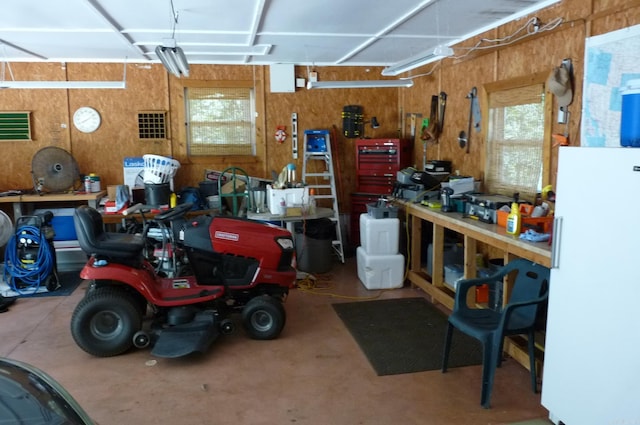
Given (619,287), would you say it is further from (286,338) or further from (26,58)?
(26,58)

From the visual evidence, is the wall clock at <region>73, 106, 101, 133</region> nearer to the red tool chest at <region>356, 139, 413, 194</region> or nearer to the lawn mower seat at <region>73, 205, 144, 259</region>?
the lawn mower seat at <region>73, 205, 144, 259</region>

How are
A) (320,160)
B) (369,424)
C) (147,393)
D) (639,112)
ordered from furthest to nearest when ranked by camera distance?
(320,160) → (147,393) → (369,424) → (639,112)

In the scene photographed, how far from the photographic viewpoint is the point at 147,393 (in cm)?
317

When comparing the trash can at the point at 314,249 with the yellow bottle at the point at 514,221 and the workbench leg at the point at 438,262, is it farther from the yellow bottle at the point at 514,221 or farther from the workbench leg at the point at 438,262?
the yellow bottle at the point at 514,221

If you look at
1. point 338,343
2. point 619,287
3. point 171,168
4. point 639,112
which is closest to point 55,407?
point 619,287

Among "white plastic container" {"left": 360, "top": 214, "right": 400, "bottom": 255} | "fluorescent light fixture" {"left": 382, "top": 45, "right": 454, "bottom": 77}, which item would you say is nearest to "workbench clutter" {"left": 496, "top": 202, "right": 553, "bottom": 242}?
"fluorescent light fixture" {"left": 382, "top": 45, "right": 454, "bottom": 77}

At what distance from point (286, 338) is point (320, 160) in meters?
3.61

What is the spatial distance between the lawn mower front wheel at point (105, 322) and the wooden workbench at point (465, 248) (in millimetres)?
2614

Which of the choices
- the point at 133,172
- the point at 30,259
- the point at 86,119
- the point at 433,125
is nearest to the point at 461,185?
the point at 433,125

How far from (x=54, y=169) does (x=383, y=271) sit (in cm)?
413

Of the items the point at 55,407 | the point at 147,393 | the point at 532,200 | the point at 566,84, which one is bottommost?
the point at 147,393

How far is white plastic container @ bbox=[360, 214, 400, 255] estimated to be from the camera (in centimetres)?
517

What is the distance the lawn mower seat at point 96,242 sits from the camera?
3643 millimetres

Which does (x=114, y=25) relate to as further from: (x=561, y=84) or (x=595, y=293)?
(x=595, y=293)
